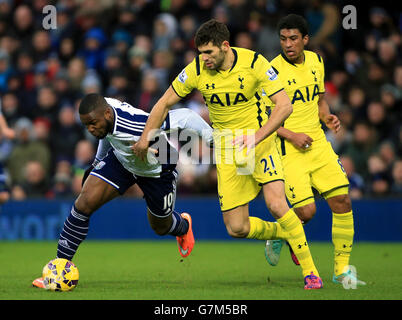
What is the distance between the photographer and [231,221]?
25.5 feet

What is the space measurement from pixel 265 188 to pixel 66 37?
9.73 meters

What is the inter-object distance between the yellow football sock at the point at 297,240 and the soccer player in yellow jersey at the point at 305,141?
723 mm

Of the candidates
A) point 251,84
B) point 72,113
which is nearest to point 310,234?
point 72,113

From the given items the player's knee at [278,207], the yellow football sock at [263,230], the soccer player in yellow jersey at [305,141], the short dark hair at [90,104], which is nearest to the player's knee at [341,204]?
the soccer player in yellow jersey at [305,141]

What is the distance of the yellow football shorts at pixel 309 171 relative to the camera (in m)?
8.01

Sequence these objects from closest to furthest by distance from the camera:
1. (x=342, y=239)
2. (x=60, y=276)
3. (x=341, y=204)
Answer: (x=60, y=276) < (x=342, y=239) < (x=341, y=204)

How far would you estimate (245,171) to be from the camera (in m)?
7.67

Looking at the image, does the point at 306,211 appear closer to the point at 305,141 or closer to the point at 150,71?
the point at 305,141

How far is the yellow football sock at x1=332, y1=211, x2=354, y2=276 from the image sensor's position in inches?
305

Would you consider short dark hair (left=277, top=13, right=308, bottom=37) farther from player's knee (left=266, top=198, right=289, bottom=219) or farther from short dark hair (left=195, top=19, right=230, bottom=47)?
player's knee (left=266, top=198, right=289, bottom=219)

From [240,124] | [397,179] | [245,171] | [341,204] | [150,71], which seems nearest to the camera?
[240,124]

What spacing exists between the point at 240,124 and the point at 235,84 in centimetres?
43

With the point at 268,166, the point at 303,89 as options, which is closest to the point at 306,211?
the point at 268,166

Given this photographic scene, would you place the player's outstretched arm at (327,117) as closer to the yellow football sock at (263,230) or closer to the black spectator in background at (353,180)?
the yellow football sock at (263,230)
